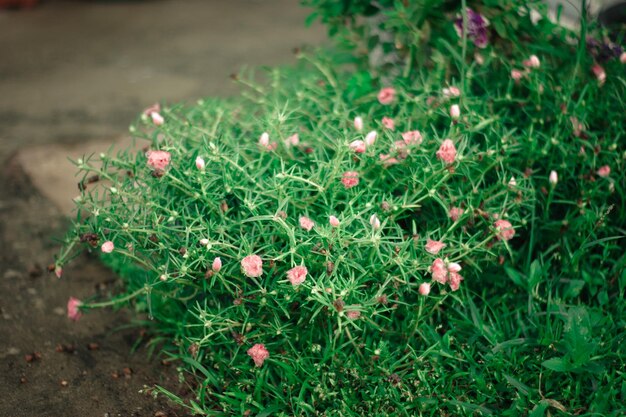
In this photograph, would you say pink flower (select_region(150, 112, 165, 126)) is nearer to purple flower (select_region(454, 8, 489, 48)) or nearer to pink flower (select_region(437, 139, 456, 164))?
pink flower (select_region(437, 139, 456, 164))

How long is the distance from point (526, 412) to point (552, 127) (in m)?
1.14

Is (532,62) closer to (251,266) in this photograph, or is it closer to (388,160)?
(388,160)

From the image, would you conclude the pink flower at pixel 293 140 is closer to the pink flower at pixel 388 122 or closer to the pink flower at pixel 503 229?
the pink flower at pixel 388 122

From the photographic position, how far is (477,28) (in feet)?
9.55

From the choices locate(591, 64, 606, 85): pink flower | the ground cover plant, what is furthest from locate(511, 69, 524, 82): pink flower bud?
locate(591, 64, 606, 85): pink flower

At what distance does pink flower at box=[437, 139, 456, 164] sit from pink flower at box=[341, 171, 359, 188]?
294 mm

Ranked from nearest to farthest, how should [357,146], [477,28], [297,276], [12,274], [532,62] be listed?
1. [297,276]
2. [357,146]
3. [532,62]
4. [477,28]
5. [12,274]

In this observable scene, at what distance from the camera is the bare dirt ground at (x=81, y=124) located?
2492 millimetres

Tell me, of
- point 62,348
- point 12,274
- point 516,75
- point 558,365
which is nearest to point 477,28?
point 516,75

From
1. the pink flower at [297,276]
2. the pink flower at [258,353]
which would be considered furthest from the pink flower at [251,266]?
the pink flower at [258,353]

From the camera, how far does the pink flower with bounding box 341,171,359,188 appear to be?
2.31 metres

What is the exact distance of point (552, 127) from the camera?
280 centimetres

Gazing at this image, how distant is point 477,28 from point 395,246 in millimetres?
1128

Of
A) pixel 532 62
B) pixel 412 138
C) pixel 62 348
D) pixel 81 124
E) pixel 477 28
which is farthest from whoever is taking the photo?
pixel 81 124
